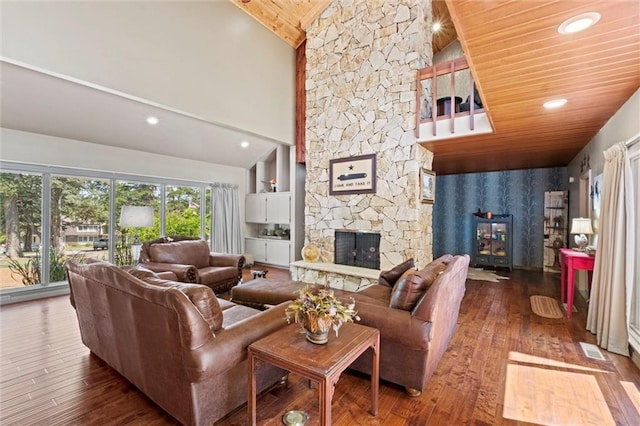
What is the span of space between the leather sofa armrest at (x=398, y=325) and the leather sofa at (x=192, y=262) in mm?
2876

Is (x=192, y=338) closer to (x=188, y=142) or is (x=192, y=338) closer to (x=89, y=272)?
(x=89, y=272)

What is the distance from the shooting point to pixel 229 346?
5.84 feet

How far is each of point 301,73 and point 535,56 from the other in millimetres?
5489

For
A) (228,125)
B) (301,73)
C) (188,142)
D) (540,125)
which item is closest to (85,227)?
(188,142)

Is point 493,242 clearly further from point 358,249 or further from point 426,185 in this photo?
point 358,249

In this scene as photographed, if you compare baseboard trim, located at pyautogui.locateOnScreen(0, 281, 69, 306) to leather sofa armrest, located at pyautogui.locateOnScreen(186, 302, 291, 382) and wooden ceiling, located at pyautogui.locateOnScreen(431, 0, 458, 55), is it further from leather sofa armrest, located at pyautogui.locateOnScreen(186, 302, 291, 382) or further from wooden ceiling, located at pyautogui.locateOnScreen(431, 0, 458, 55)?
wooden ceiling, located at pyautogui.locateOnScreen(431, 0, 458, 55)

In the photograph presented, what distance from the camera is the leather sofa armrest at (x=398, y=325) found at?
81.5 inches

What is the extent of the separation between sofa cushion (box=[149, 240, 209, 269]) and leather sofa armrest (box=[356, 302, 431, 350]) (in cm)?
352

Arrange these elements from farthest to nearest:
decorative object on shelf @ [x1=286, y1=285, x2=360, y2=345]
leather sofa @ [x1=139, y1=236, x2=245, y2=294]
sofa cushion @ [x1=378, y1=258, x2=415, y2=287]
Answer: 1. leather sofa @ [x1=139, y1=236, x2=245, y2=294]
2. sofa cushion @ [x1=378, y1=258, x2=415, y2=287]
3. decorative object on shelf @ [x1=286, y1=285, x2=360, y2=345]

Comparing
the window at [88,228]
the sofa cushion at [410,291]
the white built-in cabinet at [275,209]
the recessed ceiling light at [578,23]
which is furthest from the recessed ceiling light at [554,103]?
the window at [88,228]

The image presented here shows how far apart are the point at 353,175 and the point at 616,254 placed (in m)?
3.57

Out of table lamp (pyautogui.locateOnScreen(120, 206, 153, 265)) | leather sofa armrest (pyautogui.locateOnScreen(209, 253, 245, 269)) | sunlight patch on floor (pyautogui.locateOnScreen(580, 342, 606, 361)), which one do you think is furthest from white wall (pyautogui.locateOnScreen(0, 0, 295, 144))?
sunlight patch on floor (pyautogui.locateOnScreen(580, 342, 606, 361))

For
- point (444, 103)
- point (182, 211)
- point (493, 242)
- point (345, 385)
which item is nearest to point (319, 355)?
point (345, 385)

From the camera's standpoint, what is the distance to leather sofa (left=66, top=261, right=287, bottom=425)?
65.6 inches
